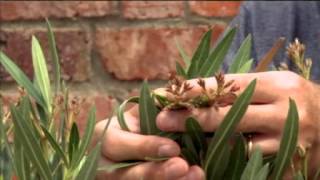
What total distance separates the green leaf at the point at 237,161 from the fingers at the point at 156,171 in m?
0.02

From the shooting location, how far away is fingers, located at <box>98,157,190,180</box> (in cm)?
37

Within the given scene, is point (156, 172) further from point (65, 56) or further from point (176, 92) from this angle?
point (65, 56)

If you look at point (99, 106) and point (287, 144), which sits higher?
point (287, 144)

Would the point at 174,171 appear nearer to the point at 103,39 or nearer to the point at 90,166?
the point at 90,166

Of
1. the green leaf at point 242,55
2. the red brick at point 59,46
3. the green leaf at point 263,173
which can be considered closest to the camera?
the green leaf at point 263,173

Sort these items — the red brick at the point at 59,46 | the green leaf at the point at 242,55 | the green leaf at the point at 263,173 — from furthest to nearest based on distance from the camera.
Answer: the red brick at the point at 59,46 → the green leaf at the point at 242,55 → the green leaf at the point at 263,173

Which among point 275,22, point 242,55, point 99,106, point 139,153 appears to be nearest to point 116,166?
point 139,153

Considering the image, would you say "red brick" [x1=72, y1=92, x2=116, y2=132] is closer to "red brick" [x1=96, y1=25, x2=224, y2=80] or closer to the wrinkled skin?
"red brick" [x1=96, y1=25, x2=224, y2=80]

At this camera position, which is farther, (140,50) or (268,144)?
(140,50)

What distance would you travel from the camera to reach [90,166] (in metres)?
0.37

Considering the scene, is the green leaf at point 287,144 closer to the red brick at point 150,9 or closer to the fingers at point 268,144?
the fingers at point 268,144

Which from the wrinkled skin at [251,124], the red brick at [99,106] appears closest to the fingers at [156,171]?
the wrinkled skin at [251,124]

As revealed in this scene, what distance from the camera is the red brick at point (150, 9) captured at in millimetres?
958

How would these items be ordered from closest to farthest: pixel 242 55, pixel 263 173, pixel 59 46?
1. pixel 263 173
2. pixel 242 55
3. pixel 59 46
